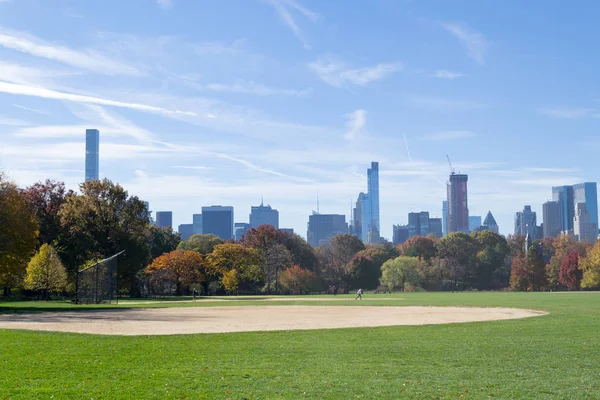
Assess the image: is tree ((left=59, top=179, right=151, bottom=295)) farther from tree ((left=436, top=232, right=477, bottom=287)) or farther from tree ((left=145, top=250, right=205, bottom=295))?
tree ((left=436, top=232, right=477, bottom=287))

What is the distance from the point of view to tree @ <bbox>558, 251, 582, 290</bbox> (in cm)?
12194

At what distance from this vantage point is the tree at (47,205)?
8212cm

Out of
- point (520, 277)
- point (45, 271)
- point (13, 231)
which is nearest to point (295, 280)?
point (520, 277)

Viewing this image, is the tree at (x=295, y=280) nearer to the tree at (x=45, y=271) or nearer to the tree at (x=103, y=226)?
the tree at (x=103, y=226)

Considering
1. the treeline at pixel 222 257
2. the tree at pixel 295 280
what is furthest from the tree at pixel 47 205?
the tree at pixel 295 280

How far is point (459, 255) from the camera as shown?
149 m

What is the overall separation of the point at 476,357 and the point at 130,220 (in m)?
68.1

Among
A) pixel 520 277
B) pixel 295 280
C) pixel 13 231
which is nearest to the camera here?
pixel 13 231

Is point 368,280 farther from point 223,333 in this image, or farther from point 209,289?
point 223,333

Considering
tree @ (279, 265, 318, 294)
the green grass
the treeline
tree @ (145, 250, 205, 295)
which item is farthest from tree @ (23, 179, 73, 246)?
the green grass

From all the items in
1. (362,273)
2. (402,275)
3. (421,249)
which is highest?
(421,249)

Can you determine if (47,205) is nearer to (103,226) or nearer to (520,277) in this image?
(103,226)

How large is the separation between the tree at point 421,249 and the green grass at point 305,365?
416ft

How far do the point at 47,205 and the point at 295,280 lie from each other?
4546cm
